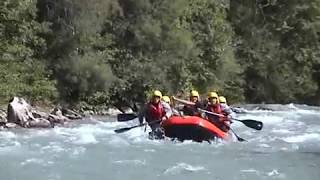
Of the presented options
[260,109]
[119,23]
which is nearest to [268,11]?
[260,109]

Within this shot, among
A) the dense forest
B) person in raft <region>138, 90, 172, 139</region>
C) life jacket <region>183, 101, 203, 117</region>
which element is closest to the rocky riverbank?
the dense forest

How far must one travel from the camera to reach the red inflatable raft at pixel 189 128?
49.9 ft

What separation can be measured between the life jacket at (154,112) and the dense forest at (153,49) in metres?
6.06

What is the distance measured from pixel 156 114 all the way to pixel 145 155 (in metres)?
1.66

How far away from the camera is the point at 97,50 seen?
23250mm

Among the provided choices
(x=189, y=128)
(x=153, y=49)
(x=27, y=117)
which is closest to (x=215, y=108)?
(x=189, y=128)

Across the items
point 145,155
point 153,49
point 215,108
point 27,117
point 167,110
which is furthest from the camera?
point 153,49

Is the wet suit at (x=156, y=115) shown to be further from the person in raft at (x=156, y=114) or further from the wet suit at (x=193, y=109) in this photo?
the wet suit at (x=193, y=109)

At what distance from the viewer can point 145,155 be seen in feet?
47.7

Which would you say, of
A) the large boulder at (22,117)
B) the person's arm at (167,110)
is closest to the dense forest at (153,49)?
the large boulder at (22,117)

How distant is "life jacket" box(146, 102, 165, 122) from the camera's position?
629 inches

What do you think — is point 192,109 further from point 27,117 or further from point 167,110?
point 27,117

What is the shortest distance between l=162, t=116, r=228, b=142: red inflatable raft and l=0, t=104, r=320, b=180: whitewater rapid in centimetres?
22

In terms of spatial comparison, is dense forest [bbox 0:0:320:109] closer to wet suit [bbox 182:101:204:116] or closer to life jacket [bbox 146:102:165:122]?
life jacket [bbox 146:102:165:122]
